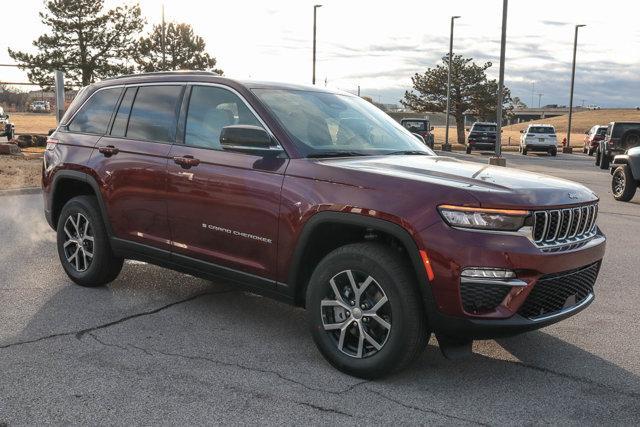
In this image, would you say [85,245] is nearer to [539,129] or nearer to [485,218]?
[485,218]

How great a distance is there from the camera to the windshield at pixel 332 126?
4.45 meters

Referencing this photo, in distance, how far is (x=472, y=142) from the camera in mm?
36406

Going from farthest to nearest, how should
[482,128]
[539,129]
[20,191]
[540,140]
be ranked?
[539,129] → [540,140] → [482,128] → [20,191]

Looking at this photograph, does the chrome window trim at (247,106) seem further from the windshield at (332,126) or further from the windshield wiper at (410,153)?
the windshield wiper at (410,153)

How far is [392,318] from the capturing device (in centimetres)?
374

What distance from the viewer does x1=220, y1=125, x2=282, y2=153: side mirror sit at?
4.18 meters

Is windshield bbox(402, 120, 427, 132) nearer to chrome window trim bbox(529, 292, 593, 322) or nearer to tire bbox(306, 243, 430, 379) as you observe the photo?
chrome window trim bbox(529, 292, 593, 322)

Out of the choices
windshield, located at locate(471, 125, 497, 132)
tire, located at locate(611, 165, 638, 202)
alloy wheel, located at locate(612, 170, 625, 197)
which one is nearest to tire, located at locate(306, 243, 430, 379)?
tire, located at locate(611, 165, 638, 202)

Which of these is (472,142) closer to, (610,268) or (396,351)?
(610,268)

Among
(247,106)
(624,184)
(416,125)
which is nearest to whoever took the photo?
(247,106)

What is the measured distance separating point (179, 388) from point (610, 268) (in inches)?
200

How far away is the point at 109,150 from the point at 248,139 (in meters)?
1.78

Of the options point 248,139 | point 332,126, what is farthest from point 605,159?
point 248,139

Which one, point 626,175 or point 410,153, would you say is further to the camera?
point 626,175
